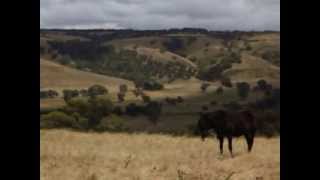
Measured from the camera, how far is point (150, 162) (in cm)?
1339

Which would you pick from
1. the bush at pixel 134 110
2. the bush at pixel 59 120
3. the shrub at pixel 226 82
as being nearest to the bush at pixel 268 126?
the bush at pixel 59 120

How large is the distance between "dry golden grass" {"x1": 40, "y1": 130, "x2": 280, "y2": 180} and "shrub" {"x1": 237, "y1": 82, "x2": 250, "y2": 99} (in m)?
61.7

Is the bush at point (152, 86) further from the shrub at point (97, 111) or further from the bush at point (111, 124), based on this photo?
the bush at point (111, 124)

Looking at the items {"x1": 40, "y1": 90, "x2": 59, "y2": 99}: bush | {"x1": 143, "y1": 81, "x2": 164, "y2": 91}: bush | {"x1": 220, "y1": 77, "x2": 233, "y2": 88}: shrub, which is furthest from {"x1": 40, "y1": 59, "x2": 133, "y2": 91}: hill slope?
{"x1": 220, "y1": 77, "x2": 233, "y2": 88}: shrub

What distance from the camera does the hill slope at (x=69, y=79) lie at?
307 ft

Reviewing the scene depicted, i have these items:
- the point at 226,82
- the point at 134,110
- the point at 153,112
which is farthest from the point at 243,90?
the point at 153,112

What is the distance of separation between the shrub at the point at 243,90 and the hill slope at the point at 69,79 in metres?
19.1

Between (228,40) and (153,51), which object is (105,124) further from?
(228,40)

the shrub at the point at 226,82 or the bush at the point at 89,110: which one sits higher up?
the shrub at the point at 226,82

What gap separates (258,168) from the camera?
1249 cm

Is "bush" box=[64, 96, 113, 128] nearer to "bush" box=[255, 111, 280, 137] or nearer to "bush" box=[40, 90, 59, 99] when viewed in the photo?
"bush" box=[255, 111, 280, 137]

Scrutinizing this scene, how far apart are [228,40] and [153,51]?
17.4m
